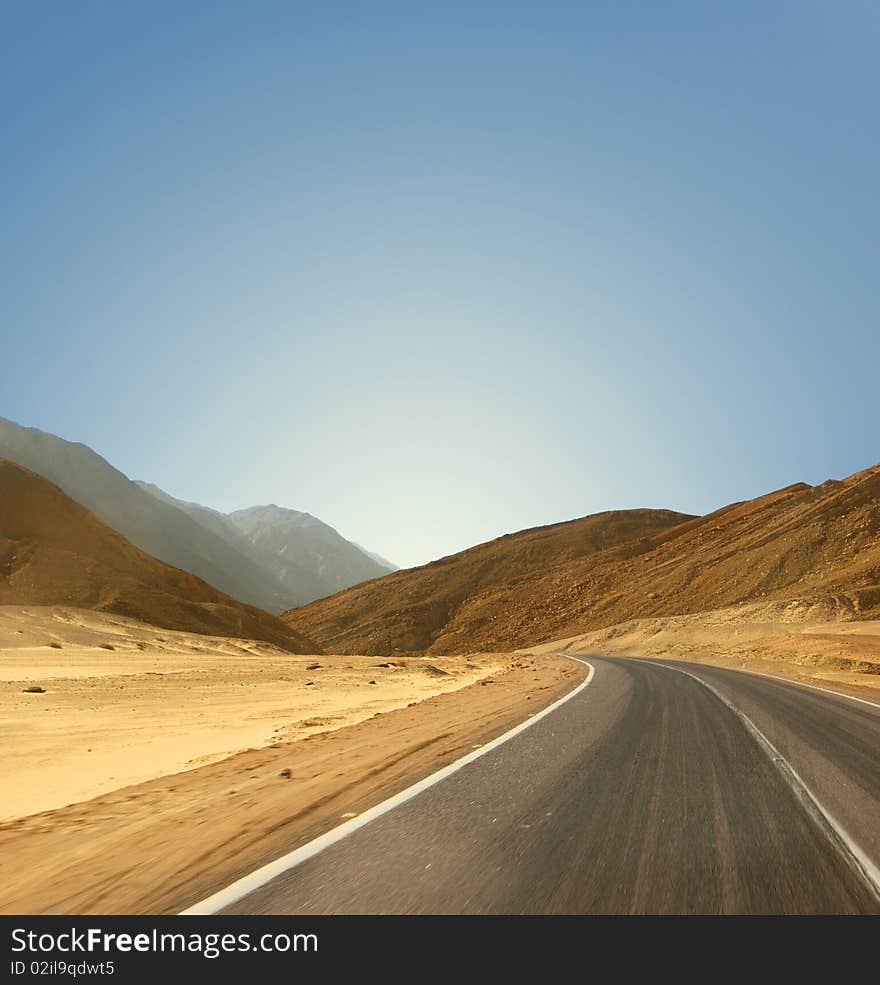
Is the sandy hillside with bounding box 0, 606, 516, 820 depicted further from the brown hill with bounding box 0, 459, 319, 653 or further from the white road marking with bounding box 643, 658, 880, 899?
the brown hill with bounding box 0, 459, 319, 653

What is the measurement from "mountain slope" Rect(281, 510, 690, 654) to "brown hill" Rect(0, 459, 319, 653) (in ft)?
75.6

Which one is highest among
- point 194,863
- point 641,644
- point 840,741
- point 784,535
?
point 784,535

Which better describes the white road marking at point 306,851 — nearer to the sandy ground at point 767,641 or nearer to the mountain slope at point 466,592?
the sandy ground at point 767,641

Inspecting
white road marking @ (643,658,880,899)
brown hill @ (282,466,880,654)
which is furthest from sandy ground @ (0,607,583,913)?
brown hill @ (282,466,880,654)

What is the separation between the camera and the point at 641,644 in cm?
5631

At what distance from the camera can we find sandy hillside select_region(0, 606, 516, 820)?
9342 mm

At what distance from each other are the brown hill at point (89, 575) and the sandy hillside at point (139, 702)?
1662cm

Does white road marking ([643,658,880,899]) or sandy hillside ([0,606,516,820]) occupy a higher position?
white road marking ([643,658,880,899])

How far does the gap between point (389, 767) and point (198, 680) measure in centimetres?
2059

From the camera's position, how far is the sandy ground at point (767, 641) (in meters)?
32.3

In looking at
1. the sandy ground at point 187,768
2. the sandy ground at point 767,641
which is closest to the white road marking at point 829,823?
the sandy ground at point 187,768

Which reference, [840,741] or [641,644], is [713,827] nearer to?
[840,741]
